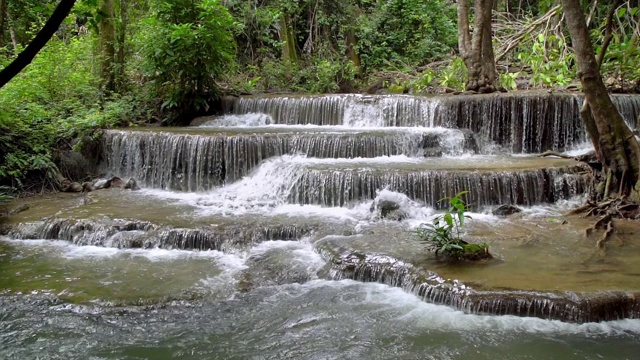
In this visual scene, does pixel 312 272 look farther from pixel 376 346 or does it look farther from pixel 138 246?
pixel 138 246

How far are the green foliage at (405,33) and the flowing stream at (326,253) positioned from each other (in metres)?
7.18

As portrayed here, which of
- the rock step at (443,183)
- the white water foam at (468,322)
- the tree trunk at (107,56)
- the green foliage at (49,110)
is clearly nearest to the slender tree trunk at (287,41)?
the tree trunk at (107,56)

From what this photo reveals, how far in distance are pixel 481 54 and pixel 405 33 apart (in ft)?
22.0

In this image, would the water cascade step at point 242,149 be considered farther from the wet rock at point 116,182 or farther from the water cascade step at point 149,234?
the water cascade step at point 149,234

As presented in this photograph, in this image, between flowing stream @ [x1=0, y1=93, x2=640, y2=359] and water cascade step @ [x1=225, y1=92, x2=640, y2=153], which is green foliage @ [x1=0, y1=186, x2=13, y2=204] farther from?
water cascade step @ [x1=225, y1=92, x2=640, y2=153]

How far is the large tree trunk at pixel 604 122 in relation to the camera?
22.1 feet

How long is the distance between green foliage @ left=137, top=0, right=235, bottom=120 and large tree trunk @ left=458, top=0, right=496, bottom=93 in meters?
5.20

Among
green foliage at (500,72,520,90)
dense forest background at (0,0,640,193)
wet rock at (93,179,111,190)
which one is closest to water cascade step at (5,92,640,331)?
wet rock at (93,179,111,190)

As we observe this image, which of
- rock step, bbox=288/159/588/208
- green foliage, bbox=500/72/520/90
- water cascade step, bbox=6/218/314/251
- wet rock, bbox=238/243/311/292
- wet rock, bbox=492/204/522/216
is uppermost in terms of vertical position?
green foliage, bbox=500/72/520/90

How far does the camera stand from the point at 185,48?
447 inches

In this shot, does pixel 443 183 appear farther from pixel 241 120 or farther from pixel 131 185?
pixel 241 120

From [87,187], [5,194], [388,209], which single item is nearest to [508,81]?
[388,209]

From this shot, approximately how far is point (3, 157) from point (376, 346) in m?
7.73

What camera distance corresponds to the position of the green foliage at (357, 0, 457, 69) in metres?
17.2
